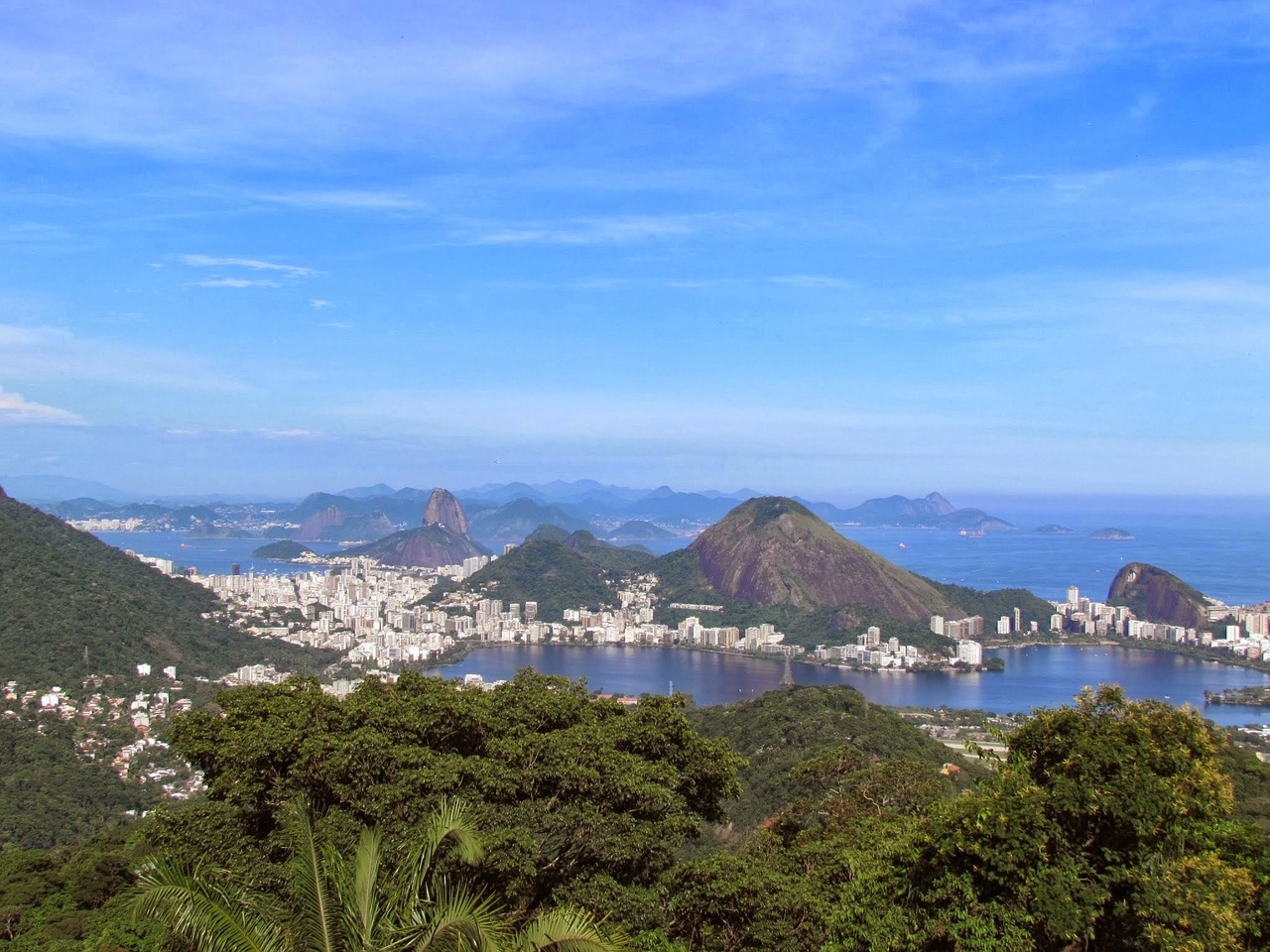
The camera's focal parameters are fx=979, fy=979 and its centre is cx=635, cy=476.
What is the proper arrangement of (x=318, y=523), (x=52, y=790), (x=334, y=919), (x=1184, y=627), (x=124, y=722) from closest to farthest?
(x=334, y=919) → (x=52, y=790) → (x=124, y=722) → (x=1184, y=627) → (x=318, y=523)

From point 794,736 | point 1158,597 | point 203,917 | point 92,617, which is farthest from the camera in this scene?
point 1158,597

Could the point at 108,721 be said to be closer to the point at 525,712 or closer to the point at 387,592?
the point at 525,712

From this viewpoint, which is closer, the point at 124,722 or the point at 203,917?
the point at 203,917

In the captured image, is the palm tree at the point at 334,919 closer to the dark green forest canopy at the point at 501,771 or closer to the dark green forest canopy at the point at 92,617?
the dark green forest canopy at the point at 501,771

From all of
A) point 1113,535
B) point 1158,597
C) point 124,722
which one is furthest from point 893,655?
point 1113,535

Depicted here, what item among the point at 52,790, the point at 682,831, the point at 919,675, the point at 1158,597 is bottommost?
the point at 919,675

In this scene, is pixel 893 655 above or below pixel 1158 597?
below

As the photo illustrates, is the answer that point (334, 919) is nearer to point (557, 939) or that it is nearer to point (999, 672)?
point (557, 939)
